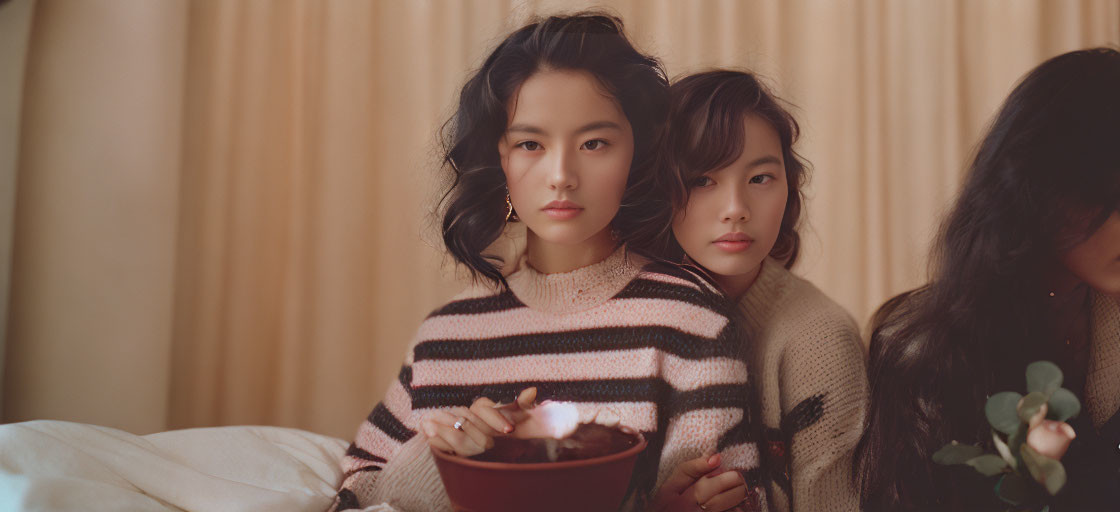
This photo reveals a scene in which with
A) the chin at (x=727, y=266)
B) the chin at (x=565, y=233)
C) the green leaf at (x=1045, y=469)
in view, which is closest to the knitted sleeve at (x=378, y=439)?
the chin at (x=565, y=233)

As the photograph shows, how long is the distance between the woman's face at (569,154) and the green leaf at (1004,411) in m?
0.37

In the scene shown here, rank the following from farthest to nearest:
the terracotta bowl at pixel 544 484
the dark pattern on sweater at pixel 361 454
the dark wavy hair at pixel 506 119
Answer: the dark pattern on sweater at pixel 361 454 → the dark wavy hair at pixel 506 119 → the terracotta bowl at pixel 544 484

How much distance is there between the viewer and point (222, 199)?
935mm

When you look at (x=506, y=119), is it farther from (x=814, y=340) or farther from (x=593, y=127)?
(x=814, y=340)

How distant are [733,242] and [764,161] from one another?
8 centimetres

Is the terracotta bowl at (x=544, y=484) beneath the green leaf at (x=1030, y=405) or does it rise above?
beneath

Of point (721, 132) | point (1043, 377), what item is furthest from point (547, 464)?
point (1043, 377)

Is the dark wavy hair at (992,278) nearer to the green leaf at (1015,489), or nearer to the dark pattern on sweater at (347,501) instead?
the green leaf at (1015,489)

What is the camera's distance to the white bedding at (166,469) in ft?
2.36

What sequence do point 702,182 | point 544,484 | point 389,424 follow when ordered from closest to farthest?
1. point 544,484
2. point 702,182
3. point 389,424

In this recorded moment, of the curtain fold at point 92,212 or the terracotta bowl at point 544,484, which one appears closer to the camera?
the terracotta bowl at point 544,484

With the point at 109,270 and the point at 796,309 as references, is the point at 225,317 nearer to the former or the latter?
the point at 109,270

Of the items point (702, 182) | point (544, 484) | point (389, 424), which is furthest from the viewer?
point (389, 424)

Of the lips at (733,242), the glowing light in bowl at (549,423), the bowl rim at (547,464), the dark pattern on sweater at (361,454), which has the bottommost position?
the dark pattern on sweater at (361,454)
